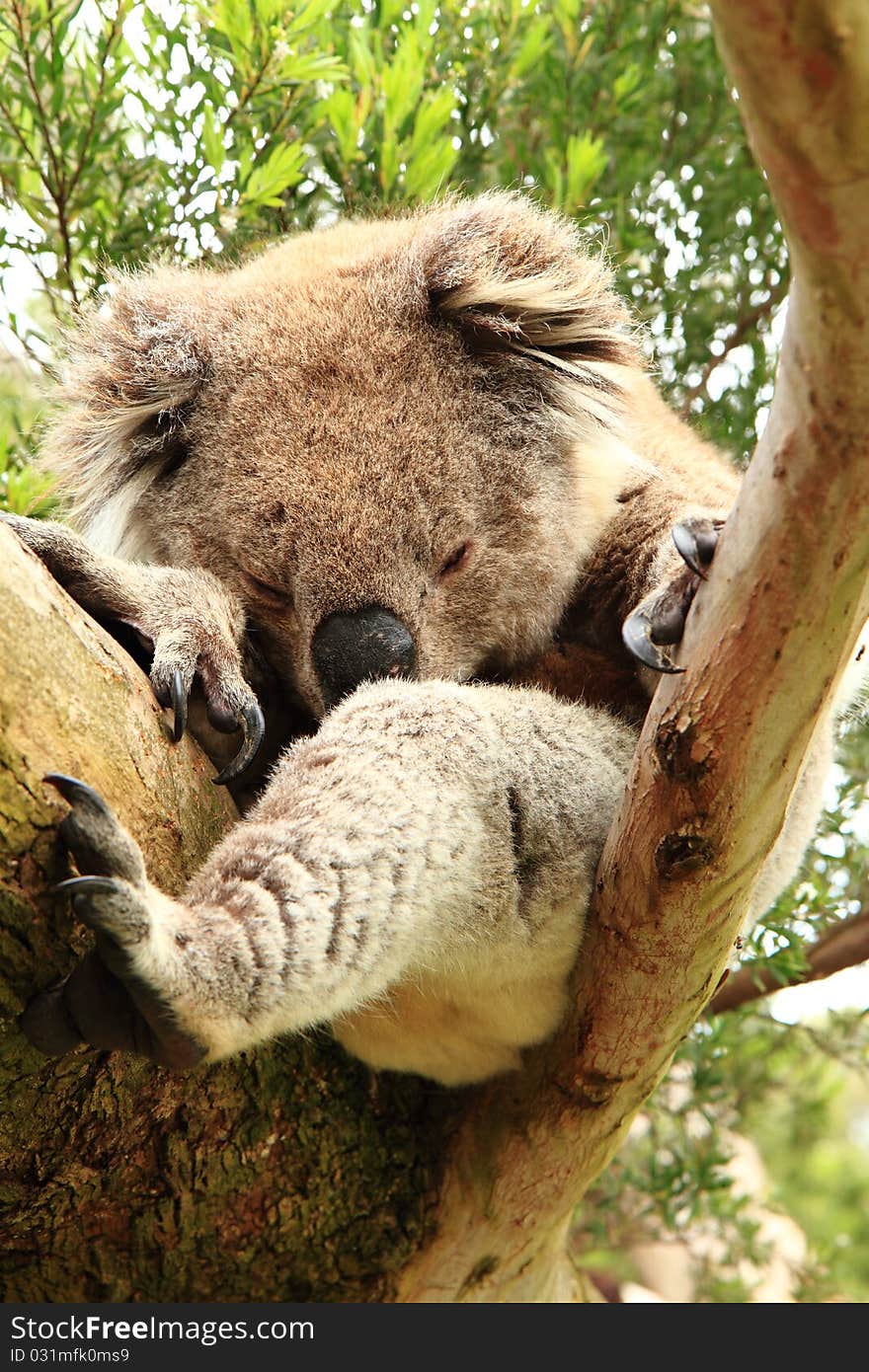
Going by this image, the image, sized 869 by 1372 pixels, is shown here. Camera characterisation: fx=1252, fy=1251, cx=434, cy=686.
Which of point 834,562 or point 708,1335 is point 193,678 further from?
point 708,1335

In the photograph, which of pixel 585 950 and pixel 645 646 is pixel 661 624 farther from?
pixel 585 950

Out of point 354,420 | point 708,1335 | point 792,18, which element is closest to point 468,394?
point 354,420

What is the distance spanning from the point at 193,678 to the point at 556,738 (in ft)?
2.04

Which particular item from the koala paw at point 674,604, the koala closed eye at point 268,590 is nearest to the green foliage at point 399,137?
the koala closed eye at point 268,590

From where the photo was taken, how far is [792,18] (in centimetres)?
105

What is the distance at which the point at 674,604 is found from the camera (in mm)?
1900

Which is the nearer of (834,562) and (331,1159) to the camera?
(834,562)

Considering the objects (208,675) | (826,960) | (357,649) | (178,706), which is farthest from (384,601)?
(826,960)

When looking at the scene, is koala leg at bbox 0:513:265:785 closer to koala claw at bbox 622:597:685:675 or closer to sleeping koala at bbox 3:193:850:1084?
sleeping koala at bbox 3:193:850:1084

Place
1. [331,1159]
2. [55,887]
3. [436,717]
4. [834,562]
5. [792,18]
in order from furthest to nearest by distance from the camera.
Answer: [331,1159] → [436,717] → [55,887] → [834,562] → [792,18]

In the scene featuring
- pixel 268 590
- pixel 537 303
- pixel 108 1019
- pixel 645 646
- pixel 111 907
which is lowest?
pixel 108 1019

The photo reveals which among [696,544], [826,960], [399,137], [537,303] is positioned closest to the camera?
[696,544]

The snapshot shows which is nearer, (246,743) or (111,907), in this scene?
(111,907)

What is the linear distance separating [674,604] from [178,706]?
2.56 ft
